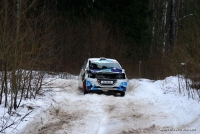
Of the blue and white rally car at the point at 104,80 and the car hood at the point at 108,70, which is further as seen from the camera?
the car hood at the point at 108,70

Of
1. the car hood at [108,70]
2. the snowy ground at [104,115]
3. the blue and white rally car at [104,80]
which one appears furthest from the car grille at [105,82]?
the snowy ground at [104,115]

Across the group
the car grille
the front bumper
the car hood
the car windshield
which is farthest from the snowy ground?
the car windshield

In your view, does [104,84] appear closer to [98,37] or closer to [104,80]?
[104,80]

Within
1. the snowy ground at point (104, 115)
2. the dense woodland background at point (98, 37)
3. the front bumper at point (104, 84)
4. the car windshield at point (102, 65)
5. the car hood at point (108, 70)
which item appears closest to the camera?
the snowy ground at point (104, 115)

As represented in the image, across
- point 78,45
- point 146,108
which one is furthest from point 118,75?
point 78,45

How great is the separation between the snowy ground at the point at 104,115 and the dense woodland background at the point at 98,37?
127 cm

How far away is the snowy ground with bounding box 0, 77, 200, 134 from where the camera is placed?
8.00 m

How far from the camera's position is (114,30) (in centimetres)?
3127

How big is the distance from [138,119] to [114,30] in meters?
22.5

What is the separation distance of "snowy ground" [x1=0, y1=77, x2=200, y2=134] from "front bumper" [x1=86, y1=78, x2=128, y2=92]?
0.66 meters

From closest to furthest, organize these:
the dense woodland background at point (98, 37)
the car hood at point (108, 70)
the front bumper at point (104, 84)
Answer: the dense woodland background at point (98, 37) → the front bumper at point (104, 84) → the car hood at point (108, 70)

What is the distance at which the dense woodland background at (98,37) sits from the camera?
9.19 metres

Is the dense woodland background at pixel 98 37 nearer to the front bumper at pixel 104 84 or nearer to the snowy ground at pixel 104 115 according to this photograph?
the snowy ground at pixel 104 115

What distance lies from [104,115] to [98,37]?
52.8 feet
